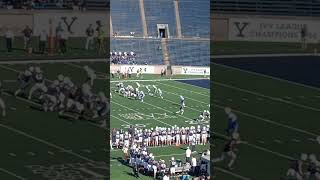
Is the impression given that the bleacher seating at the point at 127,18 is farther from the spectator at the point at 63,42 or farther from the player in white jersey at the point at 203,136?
the player in white jersey at the point at 203,136

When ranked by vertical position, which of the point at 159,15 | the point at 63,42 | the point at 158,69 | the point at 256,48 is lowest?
the point at 158,69

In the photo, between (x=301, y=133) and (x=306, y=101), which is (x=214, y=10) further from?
(x=301, y=133)

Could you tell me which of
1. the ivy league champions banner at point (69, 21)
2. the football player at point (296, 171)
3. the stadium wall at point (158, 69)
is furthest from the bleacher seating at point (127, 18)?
the football player at point (296, 171)

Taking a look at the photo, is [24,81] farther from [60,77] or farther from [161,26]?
[161,26]

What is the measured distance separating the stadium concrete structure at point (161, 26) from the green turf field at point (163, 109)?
6.27 m

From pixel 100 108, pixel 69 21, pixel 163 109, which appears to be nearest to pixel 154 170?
pixel 100 108

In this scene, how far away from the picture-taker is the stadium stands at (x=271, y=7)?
57.6 ft

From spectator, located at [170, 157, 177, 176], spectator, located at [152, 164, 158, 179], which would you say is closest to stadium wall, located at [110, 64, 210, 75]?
spectator, located at [170, 157, 177, 176]

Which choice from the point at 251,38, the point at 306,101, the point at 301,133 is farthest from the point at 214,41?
the point at 301,133

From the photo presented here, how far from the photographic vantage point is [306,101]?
13.1 metres

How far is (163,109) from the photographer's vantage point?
14.8m

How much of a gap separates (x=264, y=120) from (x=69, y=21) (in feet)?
15.8

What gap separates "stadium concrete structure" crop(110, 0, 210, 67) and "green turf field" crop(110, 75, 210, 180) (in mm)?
6273

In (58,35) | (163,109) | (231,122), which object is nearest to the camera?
(231,122)
